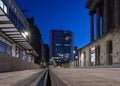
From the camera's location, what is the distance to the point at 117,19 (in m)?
62.6

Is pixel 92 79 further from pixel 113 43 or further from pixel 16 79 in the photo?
pixel 113 43

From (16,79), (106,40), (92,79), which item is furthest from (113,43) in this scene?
(92,79)

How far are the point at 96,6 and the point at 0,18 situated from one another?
53677 mm

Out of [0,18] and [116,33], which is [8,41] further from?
[116,33]

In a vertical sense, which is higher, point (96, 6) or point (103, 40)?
point (96, 6)

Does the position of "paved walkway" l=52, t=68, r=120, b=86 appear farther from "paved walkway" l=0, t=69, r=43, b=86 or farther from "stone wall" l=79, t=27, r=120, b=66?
"stone wall" l=79, t=27, r=120, b=66

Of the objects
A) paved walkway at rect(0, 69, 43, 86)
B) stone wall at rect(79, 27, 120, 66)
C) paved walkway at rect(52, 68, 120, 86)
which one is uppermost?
stone wall at rect(79, 27, 120, 66)

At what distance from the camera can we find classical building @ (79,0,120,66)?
1937 inches

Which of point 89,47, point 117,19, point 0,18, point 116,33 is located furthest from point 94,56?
point 0,18

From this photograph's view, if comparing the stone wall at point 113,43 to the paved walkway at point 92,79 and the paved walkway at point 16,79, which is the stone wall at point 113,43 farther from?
the paved walkway at point 92,79

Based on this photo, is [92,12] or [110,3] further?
[92,12]

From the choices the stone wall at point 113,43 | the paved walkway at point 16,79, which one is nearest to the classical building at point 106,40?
the stone wall at point 113,43

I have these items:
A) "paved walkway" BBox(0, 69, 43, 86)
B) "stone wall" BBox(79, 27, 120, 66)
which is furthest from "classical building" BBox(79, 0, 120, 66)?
"paved walkway" BBox(0, 69, 43, 86)

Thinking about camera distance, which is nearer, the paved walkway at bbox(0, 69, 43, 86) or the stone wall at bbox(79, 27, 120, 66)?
the paved walkway at bbox(0, 69, 43, 86)
